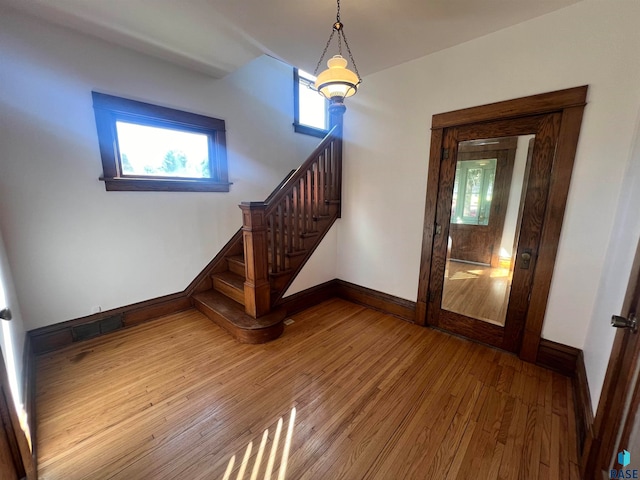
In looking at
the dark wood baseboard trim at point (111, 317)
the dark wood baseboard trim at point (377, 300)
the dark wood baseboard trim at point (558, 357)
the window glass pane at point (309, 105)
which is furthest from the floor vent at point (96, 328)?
the dark wood baseboard trim at point (558, 357)

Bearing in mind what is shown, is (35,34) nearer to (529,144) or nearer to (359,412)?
(359,412)

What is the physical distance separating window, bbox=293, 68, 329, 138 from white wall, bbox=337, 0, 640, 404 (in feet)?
3.87

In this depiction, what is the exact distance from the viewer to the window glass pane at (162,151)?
2.53 meters

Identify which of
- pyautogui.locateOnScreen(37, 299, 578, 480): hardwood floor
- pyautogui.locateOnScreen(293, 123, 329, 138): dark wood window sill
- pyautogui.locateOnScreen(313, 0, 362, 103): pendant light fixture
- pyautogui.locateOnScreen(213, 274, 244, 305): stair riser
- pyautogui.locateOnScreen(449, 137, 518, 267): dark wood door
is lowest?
pyautogui.locateOnScreen(37, 299, 578, 480): hardwood floor

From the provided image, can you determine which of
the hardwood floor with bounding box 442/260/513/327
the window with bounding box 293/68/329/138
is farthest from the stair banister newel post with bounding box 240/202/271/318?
the window with bounding box 293/68/329/138

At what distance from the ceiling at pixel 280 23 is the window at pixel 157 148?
58 centimetres

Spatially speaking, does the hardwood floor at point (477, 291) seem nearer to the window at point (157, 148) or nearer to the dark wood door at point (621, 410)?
the dark wood door at point (621, 410)

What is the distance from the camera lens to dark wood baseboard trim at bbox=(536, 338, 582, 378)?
2.01m

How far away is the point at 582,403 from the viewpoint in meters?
1.63

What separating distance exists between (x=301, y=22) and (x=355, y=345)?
2859 millimetres

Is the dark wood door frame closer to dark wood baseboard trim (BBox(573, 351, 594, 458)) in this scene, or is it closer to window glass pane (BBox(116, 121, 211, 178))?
dark wood baseboard trim (BBox(573, 351, 594, 458))

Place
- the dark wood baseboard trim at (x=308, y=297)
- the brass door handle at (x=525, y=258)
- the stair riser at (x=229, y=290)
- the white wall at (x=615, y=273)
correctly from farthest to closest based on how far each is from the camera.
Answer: the dark wood baseboard trim at (x=308, y=297) → the stair riser at (x=229, y=290) → the brass door handle at (x=525, y=258) → the white wall at (x=615, y=273)

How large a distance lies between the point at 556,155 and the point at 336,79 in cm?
178

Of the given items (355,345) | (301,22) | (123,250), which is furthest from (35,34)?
(355,345)
